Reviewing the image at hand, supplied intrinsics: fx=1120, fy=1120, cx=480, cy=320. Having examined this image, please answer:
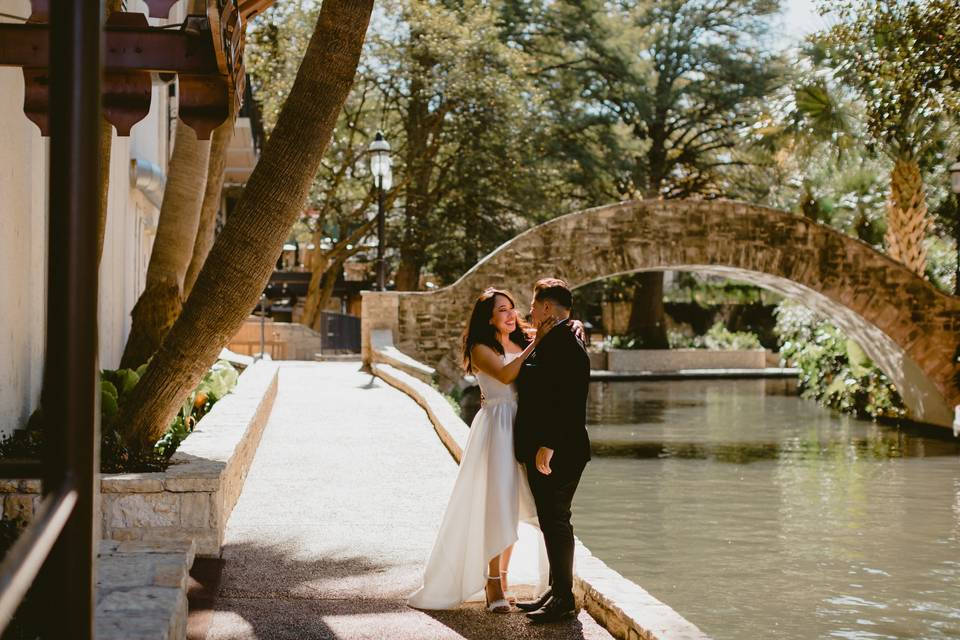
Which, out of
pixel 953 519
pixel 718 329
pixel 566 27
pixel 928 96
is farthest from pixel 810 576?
pixel 718 329

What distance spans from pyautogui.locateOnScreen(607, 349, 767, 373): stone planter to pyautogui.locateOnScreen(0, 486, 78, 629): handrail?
31440 millimetres

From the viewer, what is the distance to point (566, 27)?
32.0 metres

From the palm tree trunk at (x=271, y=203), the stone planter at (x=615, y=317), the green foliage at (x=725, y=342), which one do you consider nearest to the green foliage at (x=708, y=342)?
the green foliage at (x=725, y=342)

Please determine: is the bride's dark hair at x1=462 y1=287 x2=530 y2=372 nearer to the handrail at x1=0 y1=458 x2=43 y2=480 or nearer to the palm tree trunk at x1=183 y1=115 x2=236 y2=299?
the handrail at x1=0 y1=458 x2=43 y2=480

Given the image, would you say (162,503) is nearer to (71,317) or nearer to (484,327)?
(484,327)

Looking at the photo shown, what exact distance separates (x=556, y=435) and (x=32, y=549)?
13.4 feet

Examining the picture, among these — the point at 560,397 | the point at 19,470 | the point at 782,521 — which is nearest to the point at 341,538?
the point at 560,397

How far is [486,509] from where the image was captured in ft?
18.5

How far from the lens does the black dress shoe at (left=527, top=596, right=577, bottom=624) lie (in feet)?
17.9

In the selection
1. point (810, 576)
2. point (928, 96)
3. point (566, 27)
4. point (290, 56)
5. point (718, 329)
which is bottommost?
point (810, 576)

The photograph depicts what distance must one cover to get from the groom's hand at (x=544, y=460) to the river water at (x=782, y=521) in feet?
8.78

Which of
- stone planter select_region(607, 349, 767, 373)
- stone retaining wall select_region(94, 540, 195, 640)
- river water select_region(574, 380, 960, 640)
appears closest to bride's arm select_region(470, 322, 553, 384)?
stone retaining wall select_region(94, 540, 195, 640)

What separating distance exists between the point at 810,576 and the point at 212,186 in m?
8.08

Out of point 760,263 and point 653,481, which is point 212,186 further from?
point 760,263
